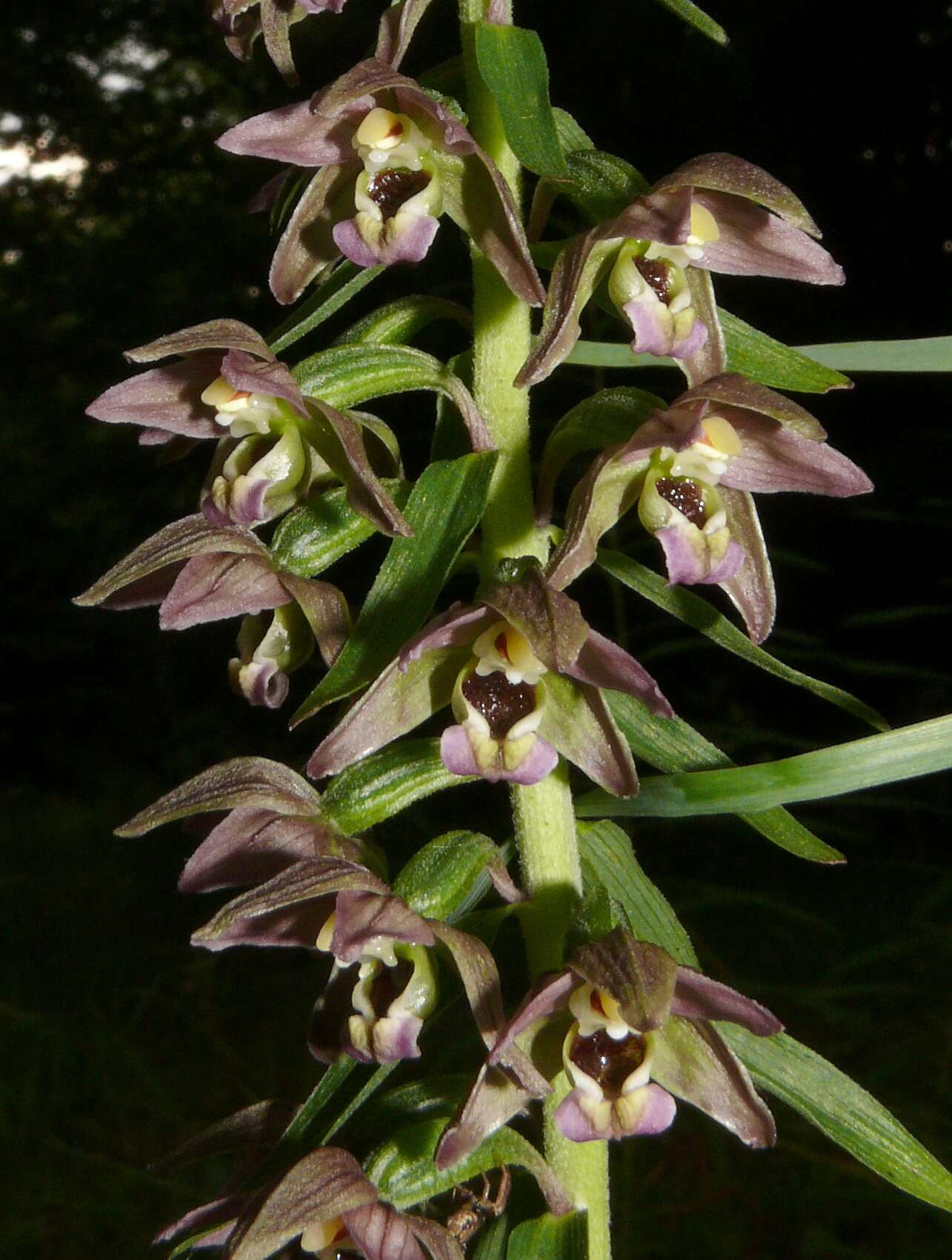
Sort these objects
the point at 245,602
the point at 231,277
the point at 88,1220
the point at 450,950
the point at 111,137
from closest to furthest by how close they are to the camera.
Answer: the point at 450,950 < the point at 245,602 < the point at 88,1220 < the point at 231,277 < the point at 111,137

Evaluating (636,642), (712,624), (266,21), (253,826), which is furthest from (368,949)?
(636,642)

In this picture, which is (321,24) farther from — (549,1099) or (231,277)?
(549,1099)

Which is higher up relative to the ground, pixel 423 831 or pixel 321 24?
pixel 321 24

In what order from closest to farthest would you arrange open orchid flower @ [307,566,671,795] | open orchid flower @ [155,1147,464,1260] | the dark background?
open orchid flower @ [307,566,671,795], open orchid flower @ [155,1147,464,1260], the dark background

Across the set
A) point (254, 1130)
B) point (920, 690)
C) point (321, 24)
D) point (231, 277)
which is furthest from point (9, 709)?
point (254, 1130)

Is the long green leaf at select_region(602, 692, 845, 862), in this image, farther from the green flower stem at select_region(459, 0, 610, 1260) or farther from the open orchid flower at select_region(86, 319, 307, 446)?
the open orchid flower at select_region(86, 319, 307, 446)

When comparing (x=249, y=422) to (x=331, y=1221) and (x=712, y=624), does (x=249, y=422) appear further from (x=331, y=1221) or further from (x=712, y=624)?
(x=331, y=1221)

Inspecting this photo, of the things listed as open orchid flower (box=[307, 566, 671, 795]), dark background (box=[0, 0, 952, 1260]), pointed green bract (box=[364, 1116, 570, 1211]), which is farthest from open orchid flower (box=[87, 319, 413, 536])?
dark background (box=[0, 0, 952, 1260])
